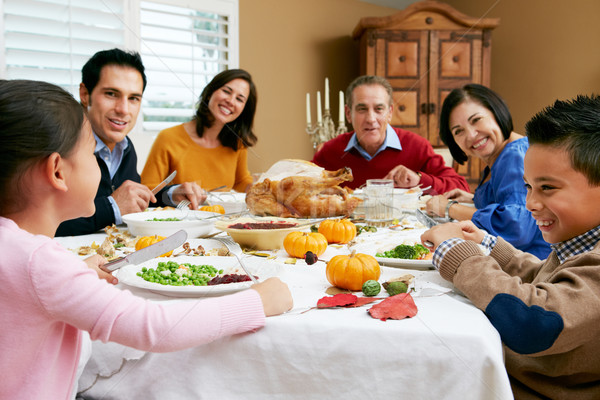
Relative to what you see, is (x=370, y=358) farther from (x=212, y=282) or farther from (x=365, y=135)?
(x=365, y=135)

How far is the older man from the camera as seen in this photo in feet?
8.14

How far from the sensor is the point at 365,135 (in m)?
2.53

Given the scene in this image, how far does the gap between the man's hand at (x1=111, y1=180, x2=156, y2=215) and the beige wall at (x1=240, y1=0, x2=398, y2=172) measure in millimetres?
2112

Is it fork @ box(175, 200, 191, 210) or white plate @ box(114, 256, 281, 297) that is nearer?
white plate @ box(114, 256, 281, 297)

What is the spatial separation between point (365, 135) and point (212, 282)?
196cm

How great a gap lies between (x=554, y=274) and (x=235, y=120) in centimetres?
212

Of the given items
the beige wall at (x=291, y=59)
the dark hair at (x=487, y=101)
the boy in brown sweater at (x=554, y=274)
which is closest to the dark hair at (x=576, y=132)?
the boy in brown sweater at (x=554, y=274)

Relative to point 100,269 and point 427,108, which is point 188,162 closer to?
point 100,269

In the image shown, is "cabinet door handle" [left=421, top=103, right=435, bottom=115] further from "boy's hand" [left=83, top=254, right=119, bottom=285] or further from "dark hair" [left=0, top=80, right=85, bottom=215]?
"dark hair" [left=0, top=80, right=85, bottom=215]

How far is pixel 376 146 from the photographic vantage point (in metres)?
2.58

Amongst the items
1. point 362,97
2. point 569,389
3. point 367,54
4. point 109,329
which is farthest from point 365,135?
point 109,329

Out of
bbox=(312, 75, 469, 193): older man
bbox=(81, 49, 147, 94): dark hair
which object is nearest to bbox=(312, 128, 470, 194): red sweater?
bbox=(312, 75, 469, 193): older man

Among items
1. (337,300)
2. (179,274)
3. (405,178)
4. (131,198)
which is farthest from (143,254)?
(405,178)

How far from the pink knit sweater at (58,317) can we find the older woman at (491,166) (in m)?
1.03
